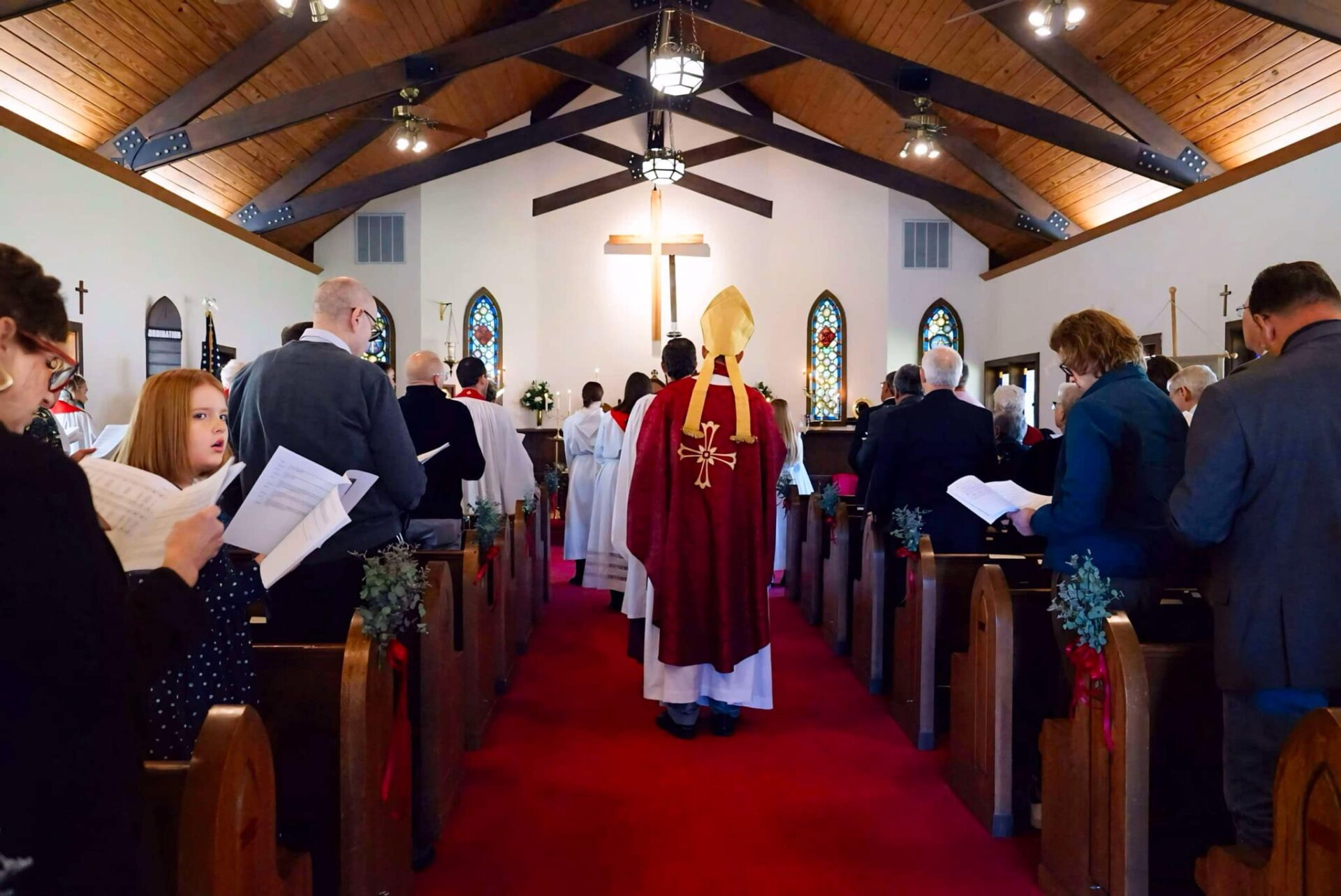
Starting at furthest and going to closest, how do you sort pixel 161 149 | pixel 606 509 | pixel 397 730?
pixel 161 149 → pixel 606 509 → pixel 397 730

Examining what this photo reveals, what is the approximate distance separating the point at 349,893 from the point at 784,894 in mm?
1208

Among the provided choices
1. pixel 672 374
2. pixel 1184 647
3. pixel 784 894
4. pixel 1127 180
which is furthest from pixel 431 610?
pixel 1127 180

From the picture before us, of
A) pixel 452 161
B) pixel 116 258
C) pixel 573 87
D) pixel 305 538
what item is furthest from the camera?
pixel 573 87

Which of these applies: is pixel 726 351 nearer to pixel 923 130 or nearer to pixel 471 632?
pixel 471 632

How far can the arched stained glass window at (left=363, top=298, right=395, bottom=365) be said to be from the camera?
12.4 meters

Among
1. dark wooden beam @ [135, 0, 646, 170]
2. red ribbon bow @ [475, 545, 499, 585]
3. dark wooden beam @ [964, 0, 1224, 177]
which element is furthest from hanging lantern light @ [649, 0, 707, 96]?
red ribbon bow @ [475, 545, 499, 585]

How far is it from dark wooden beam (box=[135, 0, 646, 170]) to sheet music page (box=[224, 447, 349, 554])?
6861 mm

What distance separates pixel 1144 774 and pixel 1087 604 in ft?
1.37

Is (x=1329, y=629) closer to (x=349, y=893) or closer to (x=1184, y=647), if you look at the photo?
(x=1184, y=647)

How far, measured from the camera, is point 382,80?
811cm

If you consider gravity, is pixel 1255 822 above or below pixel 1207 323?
below

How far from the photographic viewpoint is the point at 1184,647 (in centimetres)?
224

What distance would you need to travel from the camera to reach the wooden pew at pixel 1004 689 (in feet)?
9.38

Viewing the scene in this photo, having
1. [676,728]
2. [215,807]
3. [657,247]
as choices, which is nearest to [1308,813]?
[215,807]
